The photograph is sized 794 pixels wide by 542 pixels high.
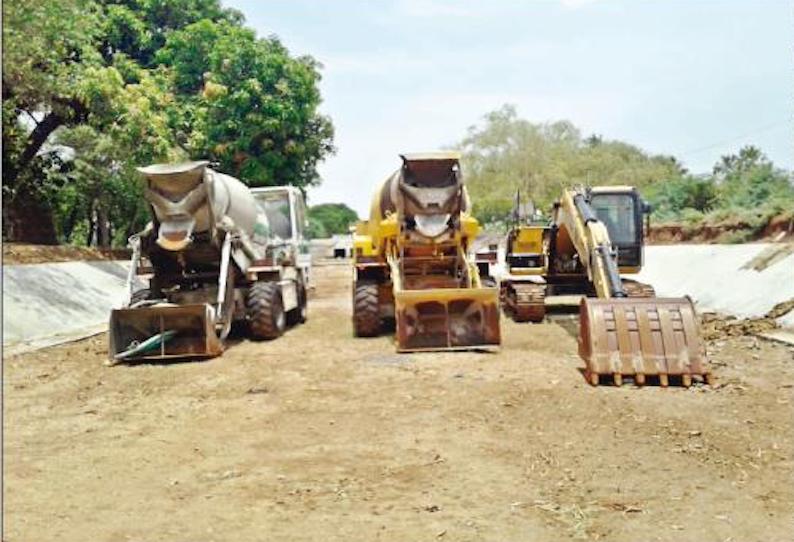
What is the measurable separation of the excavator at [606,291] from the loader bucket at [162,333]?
530 centimetres

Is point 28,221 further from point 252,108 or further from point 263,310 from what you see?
point 263,310

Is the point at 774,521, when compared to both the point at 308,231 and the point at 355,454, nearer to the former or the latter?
the point at 355,454

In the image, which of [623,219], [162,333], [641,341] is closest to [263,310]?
[162,333]

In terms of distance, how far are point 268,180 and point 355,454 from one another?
18.7m

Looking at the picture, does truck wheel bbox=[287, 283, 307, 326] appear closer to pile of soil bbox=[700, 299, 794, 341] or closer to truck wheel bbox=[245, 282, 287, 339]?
truck wheel bbox=[245, 282, 287, 339]

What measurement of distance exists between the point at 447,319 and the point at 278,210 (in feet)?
19.2

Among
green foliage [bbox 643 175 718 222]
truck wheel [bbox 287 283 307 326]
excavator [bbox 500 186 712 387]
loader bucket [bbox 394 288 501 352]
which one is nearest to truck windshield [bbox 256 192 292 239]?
truck wheel [bbox 287 283 307 326]

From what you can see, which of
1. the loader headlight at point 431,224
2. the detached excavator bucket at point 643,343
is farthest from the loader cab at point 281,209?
the detached excavator bucket at point 643,343

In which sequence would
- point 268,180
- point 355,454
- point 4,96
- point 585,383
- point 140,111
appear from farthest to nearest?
point 268,180 < point 140,111 < point 4,96 < point 585,383 < point 355,454

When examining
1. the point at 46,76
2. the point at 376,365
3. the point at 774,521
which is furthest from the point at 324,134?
the point at 774,521

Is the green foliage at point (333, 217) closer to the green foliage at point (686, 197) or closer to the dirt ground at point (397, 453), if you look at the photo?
the green foliage at point (686, 197)

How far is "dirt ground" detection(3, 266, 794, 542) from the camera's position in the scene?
4465 mm

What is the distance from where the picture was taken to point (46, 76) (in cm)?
1354

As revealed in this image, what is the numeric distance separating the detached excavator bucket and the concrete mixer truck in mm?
5414
